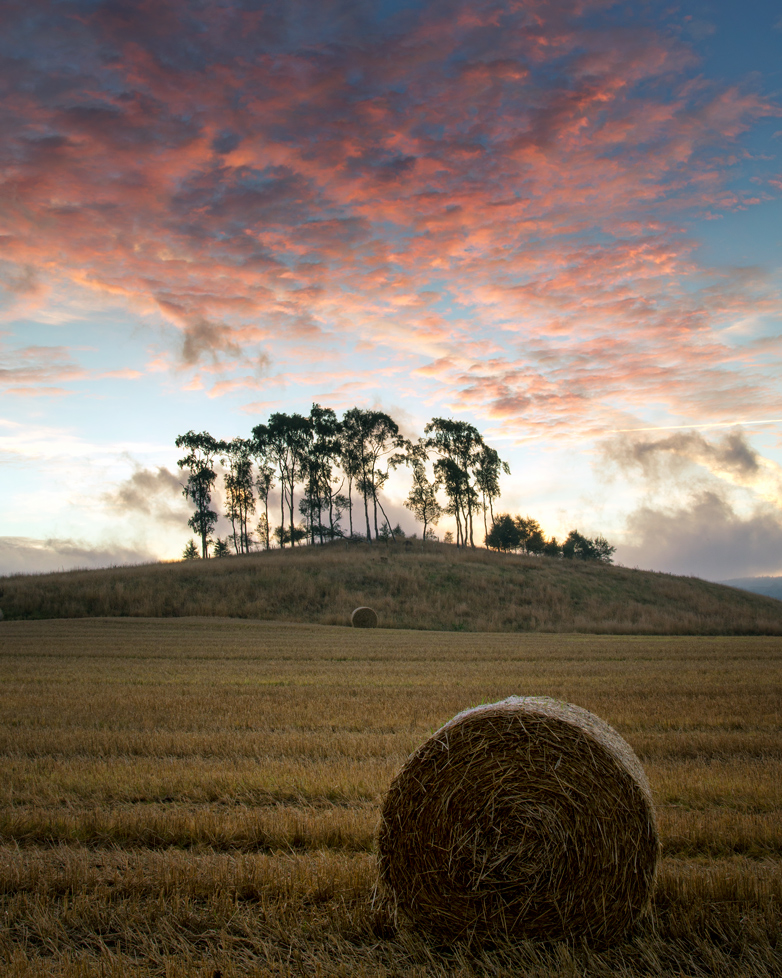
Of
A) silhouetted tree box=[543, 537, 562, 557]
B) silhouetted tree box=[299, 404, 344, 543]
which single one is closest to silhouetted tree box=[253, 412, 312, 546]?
silhouetted tree box=[299, 404, 344, 543]

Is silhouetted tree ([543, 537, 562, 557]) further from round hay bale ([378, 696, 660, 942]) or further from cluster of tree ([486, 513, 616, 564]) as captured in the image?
round hay bale ([378, 696, 660, 942])

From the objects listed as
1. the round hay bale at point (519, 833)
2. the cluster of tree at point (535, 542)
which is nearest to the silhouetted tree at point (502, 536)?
the cluster of tree at point (535, 542)

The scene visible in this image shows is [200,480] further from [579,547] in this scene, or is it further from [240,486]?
[579,547]

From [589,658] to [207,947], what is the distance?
52.9 ft

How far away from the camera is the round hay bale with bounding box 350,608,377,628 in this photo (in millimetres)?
32156

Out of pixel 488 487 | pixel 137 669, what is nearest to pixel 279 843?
pixel 137 669

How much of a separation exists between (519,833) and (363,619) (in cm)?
2855

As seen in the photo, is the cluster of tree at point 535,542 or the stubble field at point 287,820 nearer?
the stubble field at point 287,820

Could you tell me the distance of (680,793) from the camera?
6.36m

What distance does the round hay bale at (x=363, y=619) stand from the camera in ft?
105

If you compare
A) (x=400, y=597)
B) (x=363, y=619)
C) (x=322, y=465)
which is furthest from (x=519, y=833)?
(x=322, y=465)

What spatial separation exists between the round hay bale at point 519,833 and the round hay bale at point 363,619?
92.5 feet

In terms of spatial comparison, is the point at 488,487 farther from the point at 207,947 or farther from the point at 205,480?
the point at 207,947

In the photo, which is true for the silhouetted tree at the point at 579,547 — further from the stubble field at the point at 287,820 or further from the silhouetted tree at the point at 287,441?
the stubble field at the point at 287,820
